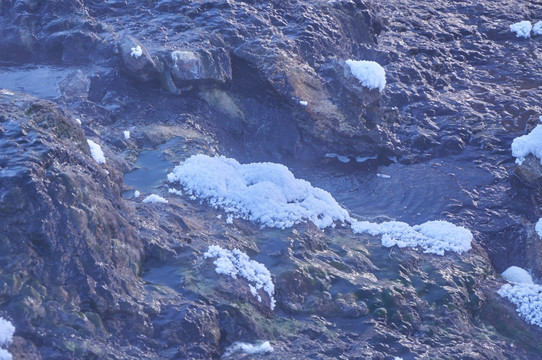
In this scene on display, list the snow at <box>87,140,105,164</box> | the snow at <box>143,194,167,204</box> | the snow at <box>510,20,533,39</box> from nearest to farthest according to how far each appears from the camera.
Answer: the snow at <box>87,140,105,164</box>
the snow at <box>143,194,167,204</box>
the snow at <box>510,20,533,39</box>

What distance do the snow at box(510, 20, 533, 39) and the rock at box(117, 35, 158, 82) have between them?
5.41 meters

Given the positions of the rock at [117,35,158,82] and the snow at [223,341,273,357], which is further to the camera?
the rock at [117,35,158,82]

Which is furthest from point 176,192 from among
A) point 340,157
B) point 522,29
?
point 522,29

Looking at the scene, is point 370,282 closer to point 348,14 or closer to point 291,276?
point 291,276

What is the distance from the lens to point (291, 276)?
14.0ft

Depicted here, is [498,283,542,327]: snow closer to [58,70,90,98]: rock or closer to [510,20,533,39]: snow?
[58,70,90,98]: rock

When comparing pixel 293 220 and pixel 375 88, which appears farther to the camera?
pixel 375 88

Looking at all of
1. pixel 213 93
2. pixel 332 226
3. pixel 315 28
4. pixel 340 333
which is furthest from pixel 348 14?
pixel 340 333

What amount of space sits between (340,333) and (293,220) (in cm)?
107

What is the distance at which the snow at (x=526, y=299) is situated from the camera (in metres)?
4.62

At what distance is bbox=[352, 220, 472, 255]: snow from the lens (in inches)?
197

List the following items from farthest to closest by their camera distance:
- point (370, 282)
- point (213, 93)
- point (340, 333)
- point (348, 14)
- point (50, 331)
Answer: point (348, 14) → point (213, 93) → point (370, 282) → point (340, 333) → point (50, 331)

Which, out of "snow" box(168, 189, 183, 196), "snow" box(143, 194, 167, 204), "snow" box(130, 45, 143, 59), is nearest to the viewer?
"snow" box(143, 194, 167, 204)

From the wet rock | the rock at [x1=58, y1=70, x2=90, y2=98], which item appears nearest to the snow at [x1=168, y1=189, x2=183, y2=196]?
the rock at [x1=58, y1=70, x2=90, y2=98]
